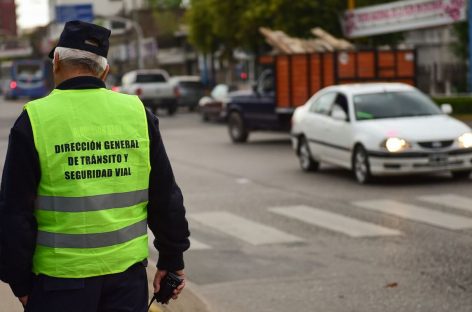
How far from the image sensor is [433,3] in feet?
103

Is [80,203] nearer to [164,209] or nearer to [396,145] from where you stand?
[164,209]

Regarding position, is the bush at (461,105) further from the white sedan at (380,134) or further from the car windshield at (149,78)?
the car windshield at (149,78)

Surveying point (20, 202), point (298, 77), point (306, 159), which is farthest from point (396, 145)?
point (20, 202)

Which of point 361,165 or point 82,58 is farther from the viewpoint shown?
point 361,165

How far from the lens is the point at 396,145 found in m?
15.4

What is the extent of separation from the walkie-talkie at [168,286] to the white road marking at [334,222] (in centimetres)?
702

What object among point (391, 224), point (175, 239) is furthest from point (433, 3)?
point (175, 239)

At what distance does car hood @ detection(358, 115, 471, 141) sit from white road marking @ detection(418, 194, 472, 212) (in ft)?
4.66

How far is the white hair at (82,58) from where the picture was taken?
4035 mm

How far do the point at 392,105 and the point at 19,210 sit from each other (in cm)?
1328

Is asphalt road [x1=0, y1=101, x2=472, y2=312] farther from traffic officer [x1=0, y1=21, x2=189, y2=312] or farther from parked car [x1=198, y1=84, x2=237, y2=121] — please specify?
parked car [x1=198, y1=84, x2=237, y2=121]

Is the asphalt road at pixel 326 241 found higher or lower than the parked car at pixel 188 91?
higher

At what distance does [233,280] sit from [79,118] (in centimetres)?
502

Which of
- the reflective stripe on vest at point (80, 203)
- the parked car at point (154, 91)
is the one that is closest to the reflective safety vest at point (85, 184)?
the reflective stripe on vest at point (80, 203)
